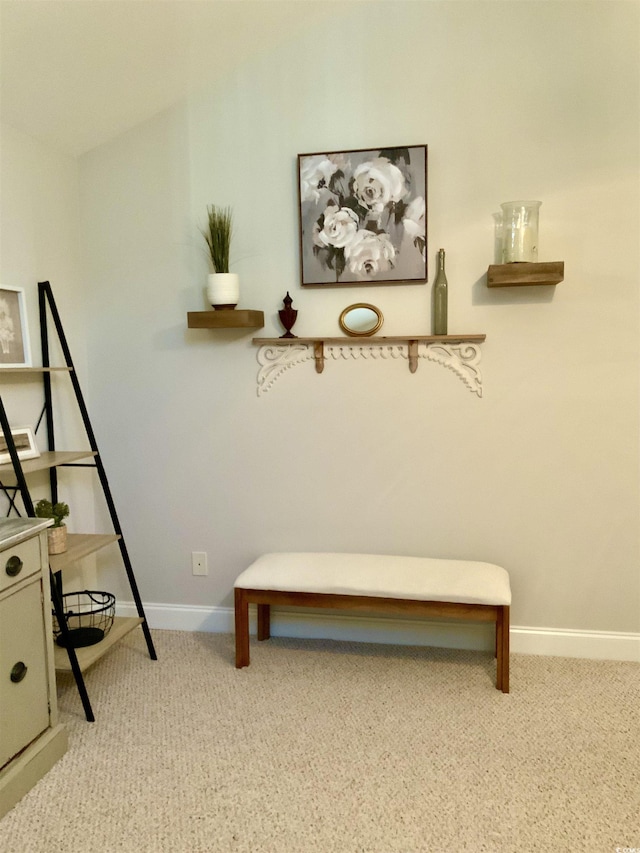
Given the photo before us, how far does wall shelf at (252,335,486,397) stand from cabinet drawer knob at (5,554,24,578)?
1.30 meters

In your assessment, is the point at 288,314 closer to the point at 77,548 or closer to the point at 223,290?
the point at 223,290

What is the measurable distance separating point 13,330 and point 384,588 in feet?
5.83

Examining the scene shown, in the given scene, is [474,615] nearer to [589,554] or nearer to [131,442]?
[589,554]

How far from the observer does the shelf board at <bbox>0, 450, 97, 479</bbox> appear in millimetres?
2418

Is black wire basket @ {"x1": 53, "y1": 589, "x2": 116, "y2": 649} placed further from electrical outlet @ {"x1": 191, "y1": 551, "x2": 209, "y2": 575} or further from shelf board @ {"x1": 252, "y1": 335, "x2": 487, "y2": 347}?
shelf board @ {"x1": 252, "y1": 335, "x2": 487, "y2": 347}

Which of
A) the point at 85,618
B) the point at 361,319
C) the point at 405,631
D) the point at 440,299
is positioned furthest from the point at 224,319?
the point at 405,631

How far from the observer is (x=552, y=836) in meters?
1.77

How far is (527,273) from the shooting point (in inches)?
100

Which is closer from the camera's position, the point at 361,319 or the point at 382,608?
the point at 382,608

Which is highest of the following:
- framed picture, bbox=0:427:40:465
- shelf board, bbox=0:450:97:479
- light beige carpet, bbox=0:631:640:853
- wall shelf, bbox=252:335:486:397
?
wall shelf, bbox=252:335:486:397

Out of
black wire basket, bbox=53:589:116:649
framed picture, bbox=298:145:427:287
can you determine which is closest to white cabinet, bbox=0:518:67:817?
black wire basket, bbox=53:589:116:649

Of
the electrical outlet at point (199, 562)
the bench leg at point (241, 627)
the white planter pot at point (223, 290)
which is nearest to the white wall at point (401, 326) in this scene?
the electrical outlet at point (199, 562)

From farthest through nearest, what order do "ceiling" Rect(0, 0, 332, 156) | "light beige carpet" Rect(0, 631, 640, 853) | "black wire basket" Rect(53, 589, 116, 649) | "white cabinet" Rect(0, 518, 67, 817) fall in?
"black wire basket" Rect(53, 589, 116, 649) < "ceiling" Rect(0, 0, 332, 156) < "white cabinet" Rect(0, 518, 67, 817) < "light beige carpet" Rect(0, 631, 640, 853)

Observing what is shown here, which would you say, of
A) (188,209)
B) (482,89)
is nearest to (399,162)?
(482,89)
